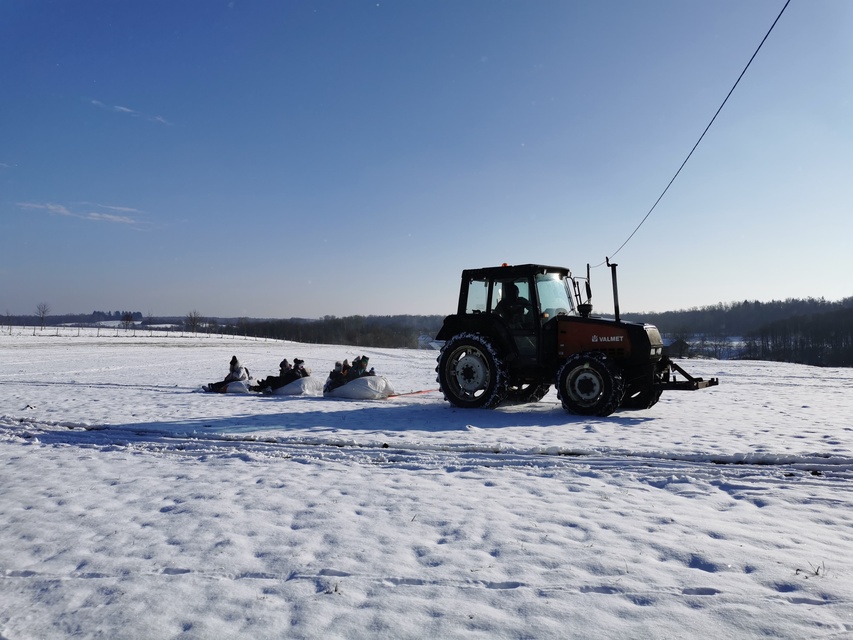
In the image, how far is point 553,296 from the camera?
31.8ft

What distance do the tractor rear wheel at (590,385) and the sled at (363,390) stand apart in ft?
13.8

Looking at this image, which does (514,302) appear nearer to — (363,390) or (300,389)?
(363,390)

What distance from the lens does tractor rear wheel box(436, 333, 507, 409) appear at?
31.5ft

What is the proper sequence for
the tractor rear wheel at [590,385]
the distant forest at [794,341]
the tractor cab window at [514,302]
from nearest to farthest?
the tractor rear wheel at [590,385], the tractor cab window at [514,302], the distant forest at [794,341]

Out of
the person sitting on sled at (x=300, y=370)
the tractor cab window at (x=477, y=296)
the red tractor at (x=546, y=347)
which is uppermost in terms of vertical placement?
the tractor cab window at (x=477, y=296)

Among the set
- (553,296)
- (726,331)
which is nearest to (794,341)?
(726,331)

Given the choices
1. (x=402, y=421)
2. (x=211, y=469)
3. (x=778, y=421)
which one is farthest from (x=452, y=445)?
(x=778, y=421)

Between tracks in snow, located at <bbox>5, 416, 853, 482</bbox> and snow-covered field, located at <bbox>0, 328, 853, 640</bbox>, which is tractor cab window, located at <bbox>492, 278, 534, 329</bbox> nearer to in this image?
snow-covered field, located at <bbox>0, 328, 853, 640</bbox>

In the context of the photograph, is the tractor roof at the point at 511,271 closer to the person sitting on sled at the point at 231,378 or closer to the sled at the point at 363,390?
the sled at the point at 363,390

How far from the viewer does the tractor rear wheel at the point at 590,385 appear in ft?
28.5

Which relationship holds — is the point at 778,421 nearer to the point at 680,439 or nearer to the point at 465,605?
the point at 680,439

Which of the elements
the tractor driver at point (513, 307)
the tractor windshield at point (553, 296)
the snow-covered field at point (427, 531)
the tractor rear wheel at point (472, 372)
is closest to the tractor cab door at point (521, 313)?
the tractor driver at point (513, 307)

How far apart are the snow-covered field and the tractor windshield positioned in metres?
2.24

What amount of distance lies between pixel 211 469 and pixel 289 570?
283 centimetres
